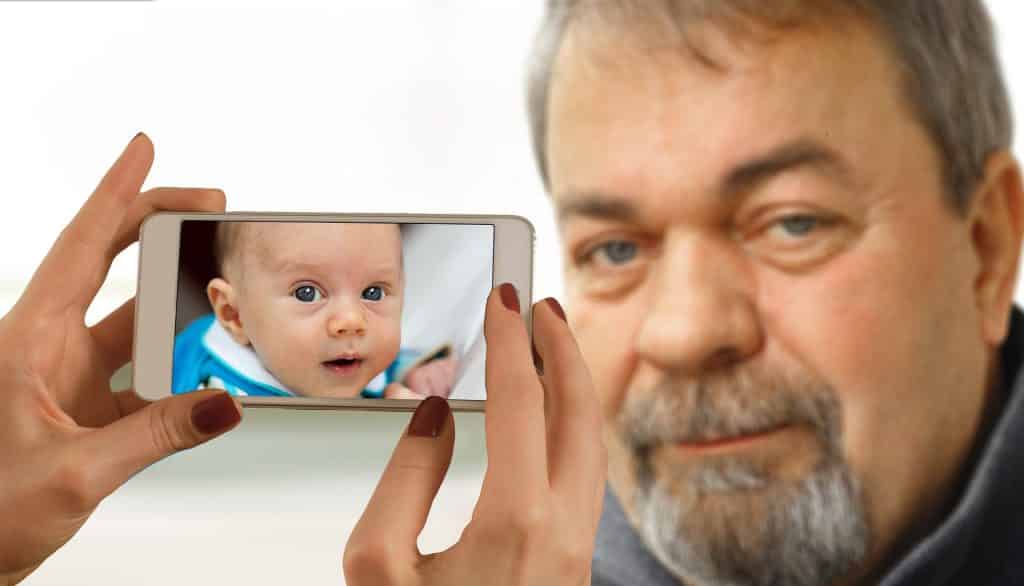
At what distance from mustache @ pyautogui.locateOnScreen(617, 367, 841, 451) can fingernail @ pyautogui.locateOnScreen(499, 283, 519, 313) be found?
278 mm

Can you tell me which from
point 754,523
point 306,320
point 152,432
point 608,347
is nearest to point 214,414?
point 152,432

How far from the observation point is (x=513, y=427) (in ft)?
1.64

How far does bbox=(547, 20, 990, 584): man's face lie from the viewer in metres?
0.76

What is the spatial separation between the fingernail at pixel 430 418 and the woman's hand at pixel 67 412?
134 millimetres

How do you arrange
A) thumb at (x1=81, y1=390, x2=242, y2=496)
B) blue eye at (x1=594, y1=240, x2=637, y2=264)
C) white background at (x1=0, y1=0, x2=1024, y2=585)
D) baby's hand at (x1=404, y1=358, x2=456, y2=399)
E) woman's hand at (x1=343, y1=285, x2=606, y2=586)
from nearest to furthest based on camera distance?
woman's hand at (x1=343, y1=285, x2=606, y2=586)
thumb at (x1=81, y1=390, x2=242, y2=496)
baby's hand at (x1=404, y1=358, x2=456, y2=399)
blue eye at (x1=594, y1=240, x2=637, y2=264)
white background at (x1=0, y1=0, x2=1024, y2=585)

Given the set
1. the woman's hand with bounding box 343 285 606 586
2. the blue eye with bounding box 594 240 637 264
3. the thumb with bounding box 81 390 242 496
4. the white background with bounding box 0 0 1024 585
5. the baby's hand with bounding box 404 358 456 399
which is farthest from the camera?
the white background with bounding box 0 0 1024 585

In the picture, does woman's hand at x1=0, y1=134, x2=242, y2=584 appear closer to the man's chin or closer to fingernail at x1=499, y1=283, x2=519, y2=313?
fingernail at x1=499, y1=283, x2=519, y2=313

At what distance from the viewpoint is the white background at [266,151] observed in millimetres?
930

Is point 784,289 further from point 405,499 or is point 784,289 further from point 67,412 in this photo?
point 67,412

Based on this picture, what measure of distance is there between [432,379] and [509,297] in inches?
6.1

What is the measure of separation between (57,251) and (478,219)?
0.31 meters

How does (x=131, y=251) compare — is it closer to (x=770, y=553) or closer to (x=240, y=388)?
(x=240, y=388)

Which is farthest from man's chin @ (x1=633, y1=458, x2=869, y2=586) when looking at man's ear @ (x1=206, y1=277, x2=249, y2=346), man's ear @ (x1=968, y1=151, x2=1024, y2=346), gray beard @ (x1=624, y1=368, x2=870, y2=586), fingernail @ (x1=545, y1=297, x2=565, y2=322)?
man's ear @ (x1=206, y1=277, x2=249, y2=346)

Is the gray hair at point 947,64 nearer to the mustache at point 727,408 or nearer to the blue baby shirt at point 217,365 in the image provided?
the mustache at point 727,408
